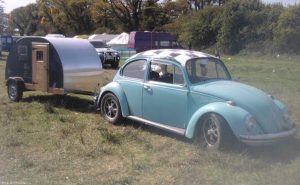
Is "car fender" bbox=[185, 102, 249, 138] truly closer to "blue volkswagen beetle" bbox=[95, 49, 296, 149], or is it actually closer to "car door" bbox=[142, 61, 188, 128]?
"blue volkswagen beetle" bbox=[95, 49, 296, 149]

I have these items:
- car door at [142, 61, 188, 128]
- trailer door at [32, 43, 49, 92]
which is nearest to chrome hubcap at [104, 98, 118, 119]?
car door at [142, 61, 188, 128]

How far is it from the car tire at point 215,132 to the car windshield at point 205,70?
910mm


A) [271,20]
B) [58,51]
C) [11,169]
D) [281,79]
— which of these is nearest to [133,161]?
[11,169]

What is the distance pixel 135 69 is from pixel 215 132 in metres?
2.49

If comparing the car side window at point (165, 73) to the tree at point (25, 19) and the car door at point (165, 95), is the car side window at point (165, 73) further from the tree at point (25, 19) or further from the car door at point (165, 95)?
the tree at point (25, 19)

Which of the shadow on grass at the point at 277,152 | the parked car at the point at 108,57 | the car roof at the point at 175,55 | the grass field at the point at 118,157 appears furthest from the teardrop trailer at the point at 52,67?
the parked car at the point at 108,57

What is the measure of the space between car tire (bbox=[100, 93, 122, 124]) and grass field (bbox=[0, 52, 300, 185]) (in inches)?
6.3

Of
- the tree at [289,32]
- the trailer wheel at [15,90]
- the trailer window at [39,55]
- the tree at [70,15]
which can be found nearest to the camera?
the trailer window at [39,55]

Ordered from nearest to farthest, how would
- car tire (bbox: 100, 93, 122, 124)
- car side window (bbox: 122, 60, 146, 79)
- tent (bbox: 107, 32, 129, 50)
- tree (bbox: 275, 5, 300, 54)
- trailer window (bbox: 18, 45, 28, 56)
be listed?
car side window (bbox: 122, 60, 146, 79), car tire (bbox: 100, 93, 122, 124), trailer window (bbox: 18, 45, 28, 56), tree (bbox: 275, 5, 300, 54), tent (bbox: 107, 32, 129, 50)

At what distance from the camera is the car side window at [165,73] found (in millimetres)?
7977

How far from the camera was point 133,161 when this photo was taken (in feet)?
21.7

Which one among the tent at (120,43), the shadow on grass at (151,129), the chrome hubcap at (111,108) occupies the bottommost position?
the shadow on grass at (151,129)

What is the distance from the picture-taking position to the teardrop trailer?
1119cm

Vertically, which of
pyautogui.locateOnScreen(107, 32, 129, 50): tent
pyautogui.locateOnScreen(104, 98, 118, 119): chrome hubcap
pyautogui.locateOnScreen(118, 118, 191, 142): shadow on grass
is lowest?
pyautogui.locateOnScreen(118, 118, 191, 142): shadow on grass
